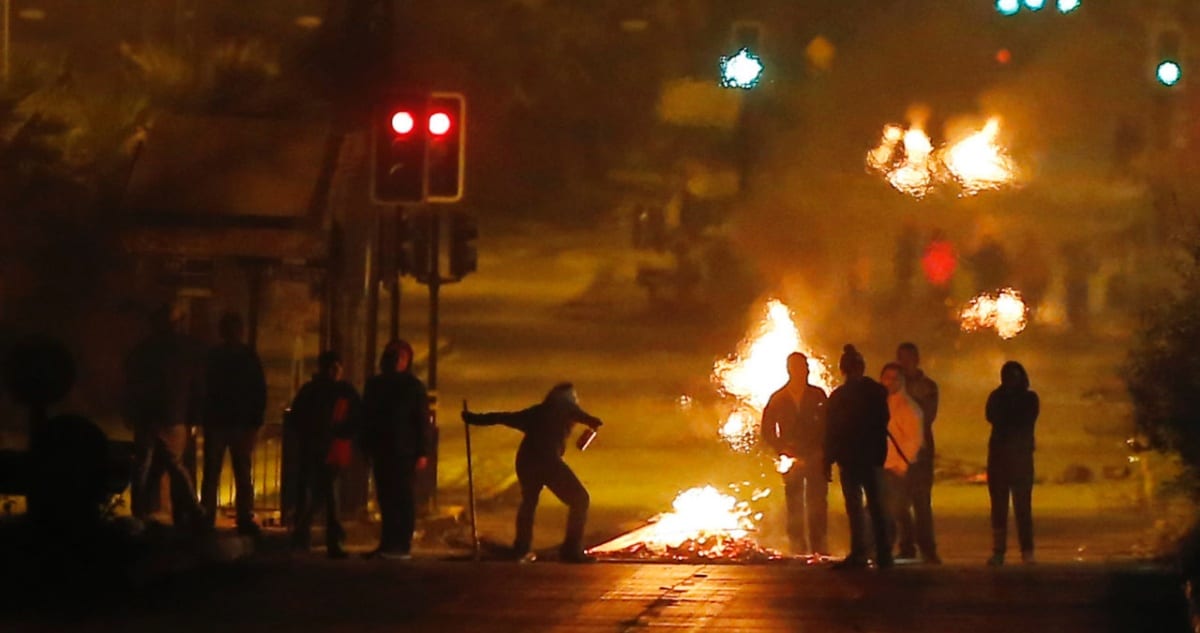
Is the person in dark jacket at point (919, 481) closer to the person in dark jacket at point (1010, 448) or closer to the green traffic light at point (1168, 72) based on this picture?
the person in dark jacket at point (1010, 448)

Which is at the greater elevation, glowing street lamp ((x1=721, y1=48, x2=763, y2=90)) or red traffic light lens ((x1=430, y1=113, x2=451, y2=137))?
glowing street lamp ((x1=721, y1=48, x2=763, y2=90))

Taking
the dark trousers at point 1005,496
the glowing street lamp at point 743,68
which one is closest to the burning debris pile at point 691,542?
the dark trousers at point 1005,496

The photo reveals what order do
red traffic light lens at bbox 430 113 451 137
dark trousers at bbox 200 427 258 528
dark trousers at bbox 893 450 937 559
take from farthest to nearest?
red traffic light lens at bbox 430 113 451 137
dark trousers at bbox 893 450 937 559
dark trousers at bbox 200 427 258 528

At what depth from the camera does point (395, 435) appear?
15219mm

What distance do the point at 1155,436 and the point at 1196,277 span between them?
1369mm

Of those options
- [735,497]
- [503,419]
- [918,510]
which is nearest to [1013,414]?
[918,510]

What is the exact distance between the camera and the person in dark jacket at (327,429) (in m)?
15.4

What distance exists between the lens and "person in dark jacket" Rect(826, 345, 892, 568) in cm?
1506

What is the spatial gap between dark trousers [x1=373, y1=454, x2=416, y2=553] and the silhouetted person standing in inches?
58.6

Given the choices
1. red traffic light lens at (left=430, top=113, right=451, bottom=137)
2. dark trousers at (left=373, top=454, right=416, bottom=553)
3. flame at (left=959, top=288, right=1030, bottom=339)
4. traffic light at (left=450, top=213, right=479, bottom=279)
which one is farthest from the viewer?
flame at (left=959, top=288, right=1030, bottom=339)

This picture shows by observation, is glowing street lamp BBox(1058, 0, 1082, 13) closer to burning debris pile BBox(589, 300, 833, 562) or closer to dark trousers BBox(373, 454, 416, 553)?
burning debris pile BBox(589, 300, 833, 562)

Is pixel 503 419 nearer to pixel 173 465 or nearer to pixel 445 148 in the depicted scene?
pixel 173 465

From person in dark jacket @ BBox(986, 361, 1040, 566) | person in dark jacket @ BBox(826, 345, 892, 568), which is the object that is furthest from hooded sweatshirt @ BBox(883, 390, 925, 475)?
person in dark jacket @ BBox(826, 345, 892, 568)

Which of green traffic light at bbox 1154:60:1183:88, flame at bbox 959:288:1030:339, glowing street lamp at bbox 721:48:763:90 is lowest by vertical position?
flame at bbox 959:288:1030:339
